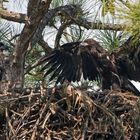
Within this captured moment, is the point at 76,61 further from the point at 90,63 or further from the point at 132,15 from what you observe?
the point at 132,15

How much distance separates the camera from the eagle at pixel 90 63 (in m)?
4.38

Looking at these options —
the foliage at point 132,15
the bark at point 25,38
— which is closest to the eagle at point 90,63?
the bark at point 25,38

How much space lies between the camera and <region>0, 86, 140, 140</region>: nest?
330 cm

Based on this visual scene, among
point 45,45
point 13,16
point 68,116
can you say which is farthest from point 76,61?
point 68,116

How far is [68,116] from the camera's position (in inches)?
133

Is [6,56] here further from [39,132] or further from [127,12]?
[127,12]

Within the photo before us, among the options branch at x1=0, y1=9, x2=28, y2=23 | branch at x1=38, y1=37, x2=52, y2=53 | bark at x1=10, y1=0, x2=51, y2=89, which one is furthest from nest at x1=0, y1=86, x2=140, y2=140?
branch at x1=38, y1=37, x2=52, y2=53

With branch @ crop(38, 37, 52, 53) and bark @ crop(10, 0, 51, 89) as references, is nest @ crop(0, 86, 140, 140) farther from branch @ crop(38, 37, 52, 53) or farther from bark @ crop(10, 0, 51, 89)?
branch @ crop(38, 37, 52, 53)

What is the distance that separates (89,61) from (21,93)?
3.56 feet

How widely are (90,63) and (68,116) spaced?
1181 millimetres

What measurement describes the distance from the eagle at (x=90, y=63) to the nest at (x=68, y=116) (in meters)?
0.86

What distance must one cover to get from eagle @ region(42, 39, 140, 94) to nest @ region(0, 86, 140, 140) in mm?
856

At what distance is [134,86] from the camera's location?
175 inches

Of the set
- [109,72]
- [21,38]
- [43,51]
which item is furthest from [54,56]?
[21,38]
